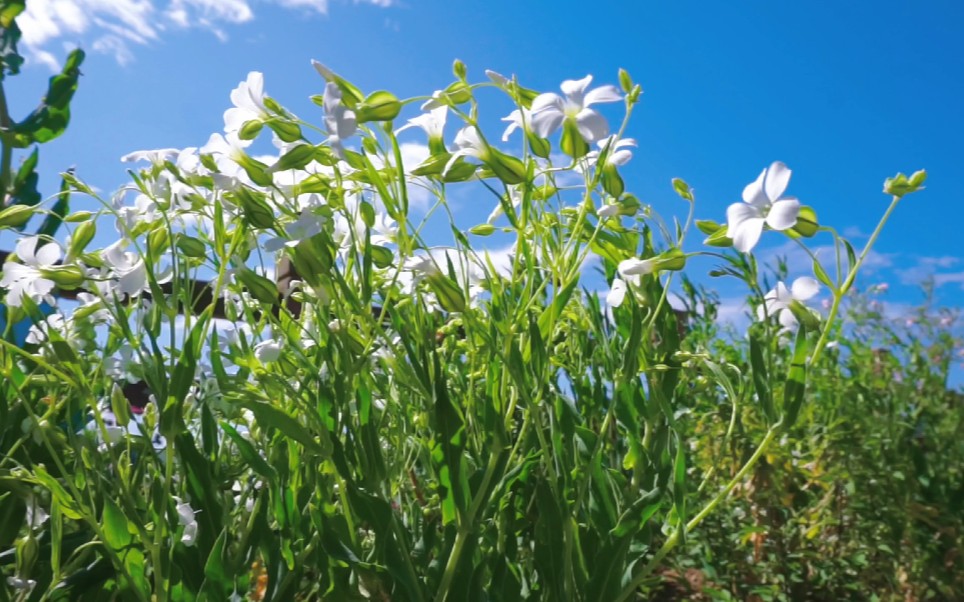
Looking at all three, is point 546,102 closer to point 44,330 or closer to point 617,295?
point 617,295

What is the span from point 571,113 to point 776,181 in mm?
241


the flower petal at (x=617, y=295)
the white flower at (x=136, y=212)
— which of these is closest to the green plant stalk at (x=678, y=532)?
the flower petal at (x=617, y=295)

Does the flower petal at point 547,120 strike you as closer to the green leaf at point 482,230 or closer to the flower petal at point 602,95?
the flower petal at point 602,95

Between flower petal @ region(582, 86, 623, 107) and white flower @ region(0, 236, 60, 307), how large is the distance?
0.75m

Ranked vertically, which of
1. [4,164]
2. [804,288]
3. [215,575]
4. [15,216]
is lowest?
[215,575]

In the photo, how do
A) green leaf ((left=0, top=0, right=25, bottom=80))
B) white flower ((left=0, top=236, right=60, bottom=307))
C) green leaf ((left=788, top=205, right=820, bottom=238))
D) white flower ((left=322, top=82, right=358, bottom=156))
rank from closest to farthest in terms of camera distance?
1. white flower ((left=322, top=82, right=358, bottom=156))
2. green leaf ((left=788, top=205, right=820, bottom=238))
3. white flower ((left=0, top=236, right=60, bottom=307))
4. green leaf ((left=0, top=0, right=25, bottom=80))

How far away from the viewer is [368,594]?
3.87 ft

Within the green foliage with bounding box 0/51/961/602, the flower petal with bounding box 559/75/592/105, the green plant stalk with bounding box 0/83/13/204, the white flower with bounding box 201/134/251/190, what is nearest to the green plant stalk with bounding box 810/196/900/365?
the green foliage with bounding box 0/51/961/602

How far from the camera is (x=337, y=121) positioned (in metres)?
0.86

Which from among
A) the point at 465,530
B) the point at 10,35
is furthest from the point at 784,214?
the point at 10,35

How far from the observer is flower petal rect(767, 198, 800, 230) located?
0.93m

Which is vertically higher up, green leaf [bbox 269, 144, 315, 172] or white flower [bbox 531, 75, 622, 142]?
white flower [bbox 531, 75, 622, 142]

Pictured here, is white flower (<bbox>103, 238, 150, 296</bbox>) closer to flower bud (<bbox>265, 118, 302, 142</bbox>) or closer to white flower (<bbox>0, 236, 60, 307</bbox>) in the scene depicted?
white flower (<bbox>0, 236, 60, 307</bbox>)

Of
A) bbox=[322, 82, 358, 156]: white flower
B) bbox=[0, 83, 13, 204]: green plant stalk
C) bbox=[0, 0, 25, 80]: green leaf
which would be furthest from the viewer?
bbox=[0, 0, 25, 80]: green leaf
